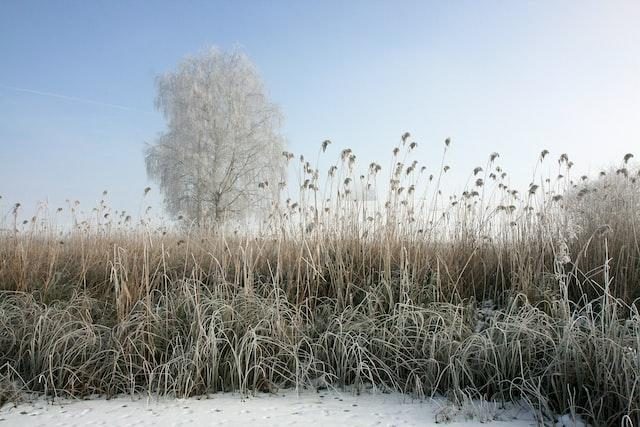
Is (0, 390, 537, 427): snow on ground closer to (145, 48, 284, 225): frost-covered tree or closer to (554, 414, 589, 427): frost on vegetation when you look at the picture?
(554, 414, 589, 427): frost on vegetation

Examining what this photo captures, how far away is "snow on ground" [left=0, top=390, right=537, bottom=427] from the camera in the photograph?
2611mm

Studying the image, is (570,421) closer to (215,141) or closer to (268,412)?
(268,412)

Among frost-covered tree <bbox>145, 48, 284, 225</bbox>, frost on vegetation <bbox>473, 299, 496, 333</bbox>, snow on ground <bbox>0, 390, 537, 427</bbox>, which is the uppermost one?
frost-covered tree <bbox>145, 48, 284, 225</bbox>

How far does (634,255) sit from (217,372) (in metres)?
3.64

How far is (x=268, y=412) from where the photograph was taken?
2.71 metres

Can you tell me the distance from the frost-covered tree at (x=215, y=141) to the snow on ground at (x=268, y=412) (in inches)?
597

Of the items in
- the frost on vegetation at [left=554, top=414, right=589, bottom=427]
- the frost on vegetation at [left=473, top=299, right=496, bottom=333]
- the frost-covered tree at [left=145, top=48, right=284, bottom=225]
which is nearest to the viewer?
the frost on vegetation at [left=554, top=414, right=589, bottom=427]

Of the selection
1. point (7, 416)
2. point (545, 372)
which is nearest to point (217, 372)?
point (7, 416)

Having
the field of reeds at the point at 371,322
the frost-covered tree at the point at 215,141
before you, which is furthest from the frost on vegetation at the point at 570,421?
the frost-covered tree at the point at 215,141

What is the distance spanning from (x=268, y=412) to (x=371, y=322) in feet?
3.51

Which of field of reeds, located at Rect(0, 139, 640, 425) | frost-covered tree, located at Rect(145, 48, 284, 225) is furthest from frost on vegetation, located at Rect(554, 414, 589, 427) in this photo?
frost-covered tree, located at Rect(145, 48, 284, 225)

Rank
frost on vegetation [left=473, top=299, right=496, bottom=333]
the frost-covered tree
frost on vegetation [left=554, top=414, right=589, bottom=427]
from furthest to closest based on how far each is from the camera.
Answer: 1. the frost-covered tree
2. frost on vegetation [left=473, top=299, right=496, bottom=333]
3. frost on vegetation [left=554, top=414, right=589, bottom=427]

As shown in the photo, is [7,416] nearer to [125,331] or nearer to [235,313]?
[125,331]

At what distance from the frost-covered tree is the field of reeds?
1337 centimetres
